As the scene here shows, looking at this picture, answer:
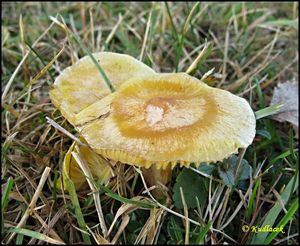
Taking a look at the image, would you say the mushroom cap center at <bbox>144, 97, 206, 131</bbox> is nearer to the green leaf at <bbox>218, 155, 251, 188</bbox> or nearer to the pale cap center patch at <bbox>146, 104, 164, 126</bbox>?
the pale cap center patch at <bbox>146, 104, 164, 126</bbox>

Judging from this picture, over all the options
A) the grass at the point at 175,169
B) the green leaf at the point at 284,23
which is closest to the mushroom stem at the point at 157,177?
the grass at the point at 175,169

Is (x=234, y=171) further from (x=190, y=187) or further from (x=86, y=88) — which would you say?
(x=86, y=88)

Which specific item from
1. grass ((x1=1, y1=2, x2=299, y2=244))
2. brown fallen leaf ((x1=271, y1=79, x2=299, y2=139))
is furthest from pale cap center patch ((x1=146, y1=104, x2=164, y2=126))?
brown fallen leaf ((x1=271, y1=79, x2=299, y2=139))

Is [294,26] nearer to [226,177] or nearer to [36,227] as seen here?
[226,177]

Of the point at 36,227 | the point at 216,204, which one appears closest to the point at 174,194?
the point at 216,204

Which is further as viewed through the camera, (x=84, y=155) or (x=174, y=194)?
(x=84, y=155)
